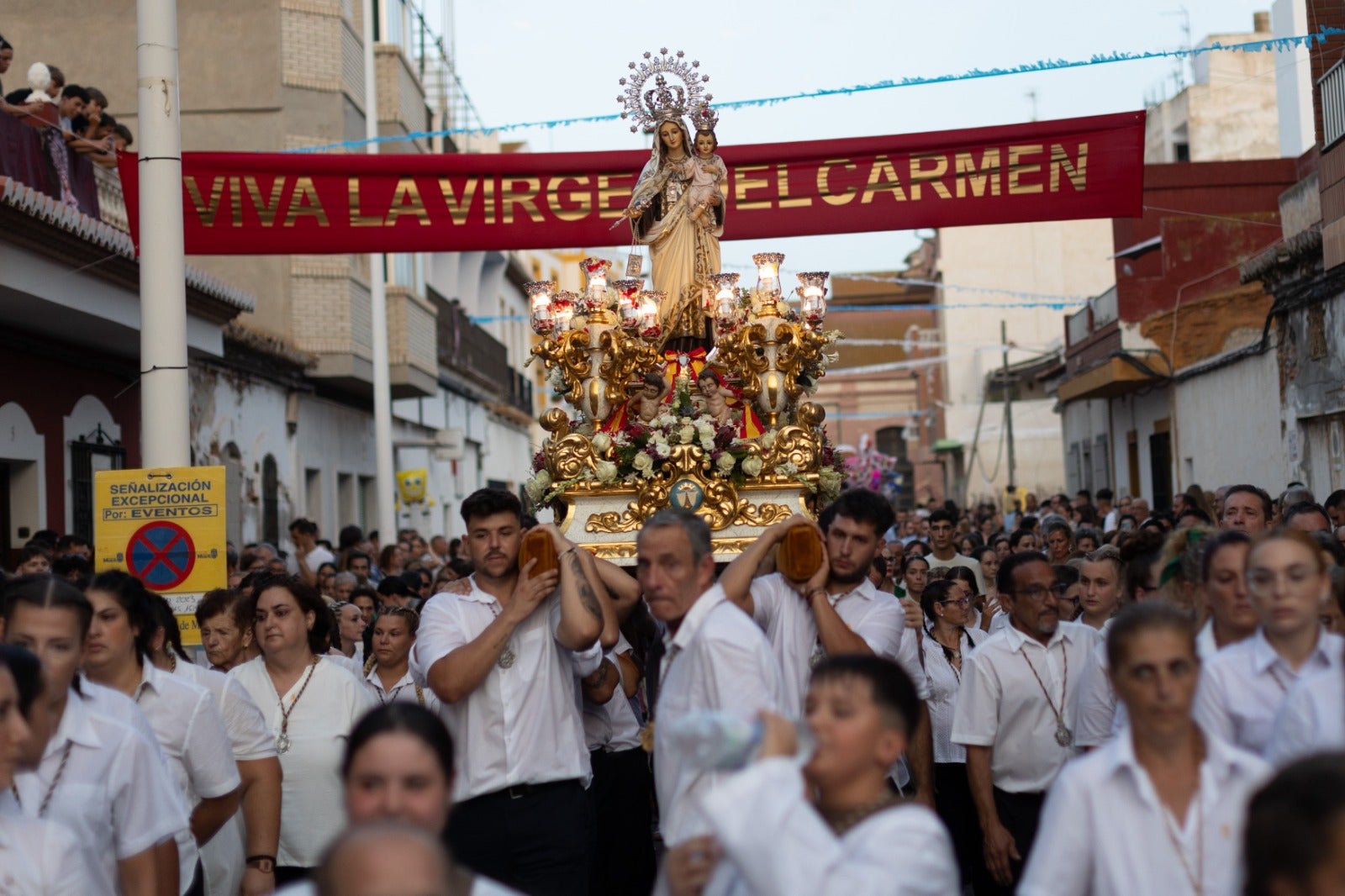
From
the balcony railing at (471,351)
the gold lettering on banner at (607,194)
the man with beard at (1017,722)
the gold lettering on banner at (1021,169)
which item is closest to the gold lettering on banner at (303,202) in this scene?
the gold lettering on banner at (607,194)

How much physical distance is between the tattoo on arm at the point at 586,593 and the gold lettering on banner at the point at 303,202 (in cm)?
663

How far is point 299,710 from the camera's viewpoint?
5.86 metres

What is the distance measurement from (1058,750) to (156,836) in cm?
312

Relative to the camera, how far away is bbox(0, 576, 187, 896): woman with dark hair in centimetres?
412

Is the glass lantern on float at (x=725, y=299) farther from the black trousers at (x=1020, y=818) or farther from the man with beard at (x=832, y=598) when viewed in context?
the black trousers at (x=1020, y=818)

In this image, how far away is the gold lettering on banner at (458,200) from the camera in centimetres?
1159

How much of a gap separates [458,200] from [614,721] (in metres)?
5.84

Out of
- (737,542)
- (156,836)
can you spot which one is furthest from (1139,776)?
(737,542)

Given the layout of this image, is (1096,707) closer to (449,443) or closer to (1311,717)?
(1311,717)

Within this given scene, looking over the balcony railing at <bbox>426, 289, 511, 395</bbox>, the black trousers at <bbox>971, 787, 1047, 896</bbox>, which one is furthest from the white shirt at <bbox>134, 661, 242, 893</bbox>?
the balcony railing at <bbox>426, 289, 511, 395</bbox>

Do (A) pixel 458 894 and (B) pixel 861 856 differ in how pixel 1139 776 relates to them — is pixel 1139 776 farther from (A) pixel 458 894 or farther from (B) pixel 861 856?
(A) pixel 458 894

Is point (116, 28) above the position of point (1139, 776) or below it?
above

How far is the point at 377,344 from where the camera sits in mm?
19859

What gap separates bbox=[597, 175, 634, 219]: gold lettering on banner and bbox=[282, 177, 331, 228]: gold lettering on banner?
1.89m
